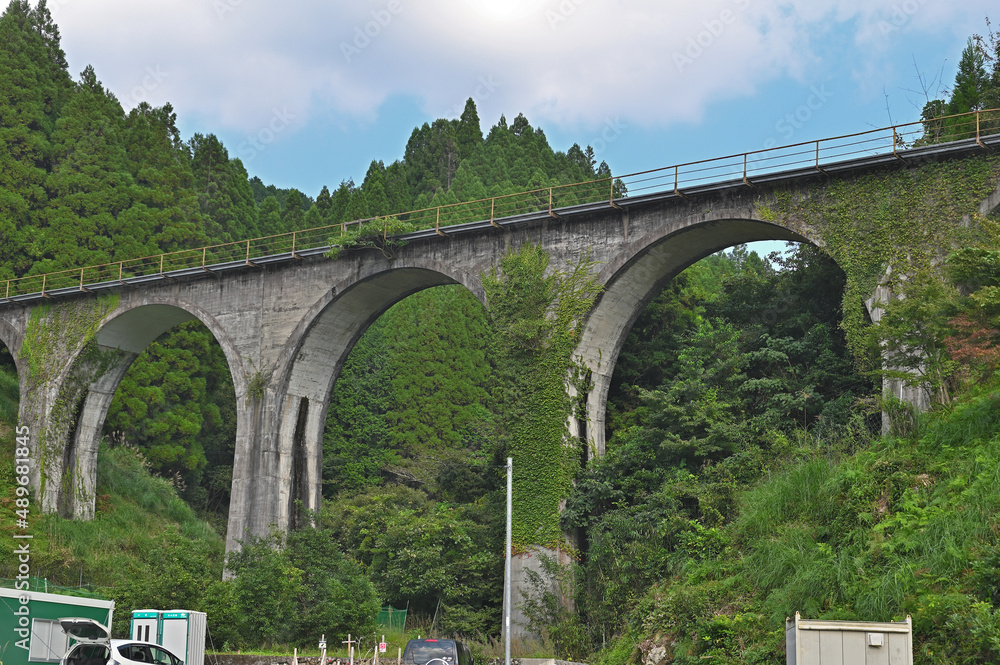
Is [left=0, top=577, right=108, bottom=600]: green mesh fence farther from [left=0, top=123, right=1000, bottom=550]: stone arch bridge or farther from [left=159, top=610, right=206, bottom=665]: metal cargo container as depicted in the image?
[left=0, top=123, right=1000, bottom=550]: stone arch bridge

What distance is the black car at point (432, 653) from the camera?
17688mm

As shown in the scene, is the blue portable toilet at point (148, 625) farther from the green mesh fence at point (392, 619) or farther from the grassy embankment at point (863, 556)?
the grassy embankment at point (863, 556)

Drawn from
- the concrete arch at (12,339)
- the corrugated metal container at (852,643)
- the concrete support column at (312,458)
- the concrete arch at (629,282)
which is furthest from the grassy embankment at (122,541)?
the corrugated metal container at (852,643)

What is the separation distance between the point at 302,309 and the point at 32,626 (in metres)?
14.8

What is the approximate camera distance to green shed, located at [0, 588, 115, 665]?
18.4 metres

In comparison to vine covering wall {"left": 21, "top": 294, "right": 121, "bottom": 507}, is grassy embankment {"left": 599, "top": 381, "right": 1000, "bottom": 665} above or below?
below

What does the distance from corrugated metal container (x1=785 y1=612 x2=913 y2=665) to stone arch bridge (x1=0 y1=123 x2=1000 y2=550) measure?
41.9ft

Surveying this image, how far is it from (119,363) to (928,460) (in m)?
29.7

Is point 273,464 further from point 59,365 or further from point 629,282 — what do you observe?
point 629,282

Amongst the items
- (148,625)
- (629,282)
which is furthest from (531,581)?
(148,625)

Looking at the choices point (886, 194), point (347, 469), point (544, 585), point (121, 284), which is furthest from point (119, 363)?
point (886, 194)

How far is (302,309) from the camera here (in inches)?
1260

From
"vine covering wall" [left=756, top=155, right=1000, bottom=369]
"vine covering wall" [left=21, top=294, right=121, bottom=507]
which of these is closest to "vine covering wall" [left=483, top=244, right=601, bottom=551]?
"vine covering wall" [left=756, top=155, right=1000, bottom=369]

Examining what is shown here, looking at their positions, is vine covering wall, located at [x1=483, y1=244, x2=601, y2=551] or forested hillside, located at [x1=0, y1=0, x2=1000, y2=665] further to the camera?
vine covering wall, located at [x1=483, y1=244, x2=601, y2=551]
